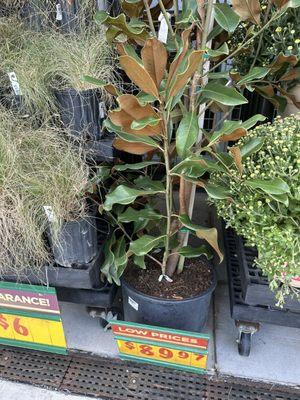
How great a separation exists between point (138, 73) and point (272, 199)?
1.83 feet

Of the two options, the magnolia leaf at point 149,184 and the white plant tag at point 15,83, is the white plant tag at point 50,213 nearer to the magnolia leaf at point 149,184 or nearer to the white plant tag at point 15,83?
the magnolia leaf at point 149,184

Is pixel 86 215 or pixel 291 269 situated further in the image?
pixel 86 215

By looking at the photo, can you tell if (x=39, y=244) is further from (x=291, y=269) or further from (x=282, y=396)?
(x=282, y=396)

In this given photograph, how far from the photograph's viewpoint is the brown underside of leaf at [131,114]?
1.04 metres

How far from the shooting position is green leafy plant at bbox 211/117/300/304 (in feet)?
3.71

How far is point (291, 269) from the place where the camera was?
1.18 metres

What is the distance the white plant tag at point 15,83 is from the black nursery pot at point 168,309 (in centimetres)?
82

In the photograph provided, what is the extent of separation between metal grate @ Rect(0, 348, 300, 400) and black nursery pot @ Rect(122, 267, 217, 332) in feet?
0.67

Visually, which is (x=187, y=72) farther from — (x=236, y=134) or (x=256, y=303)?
(x=256, y=303)

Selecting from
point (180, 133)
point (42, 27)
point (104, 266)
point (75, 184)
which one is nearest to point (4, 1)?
point (42, 27)

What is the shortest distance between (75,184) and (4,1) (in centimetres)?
82

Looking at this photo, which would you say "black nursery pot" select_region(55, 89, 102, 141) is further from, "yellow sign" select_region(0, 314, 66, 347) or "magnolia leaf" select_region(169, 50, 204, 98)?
"yellow sign" select_region(0, 314, 66, 347)

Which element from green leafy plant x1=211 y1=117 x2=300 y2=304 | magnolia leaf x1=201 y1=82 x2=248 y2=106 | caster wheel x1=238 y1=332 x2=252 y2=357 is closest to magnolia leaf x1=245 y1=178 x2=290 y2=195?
green leafy plant x1=211 y1=117 x2=300 y2=304

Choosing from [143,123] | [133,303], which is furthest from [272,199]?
[133,303]
